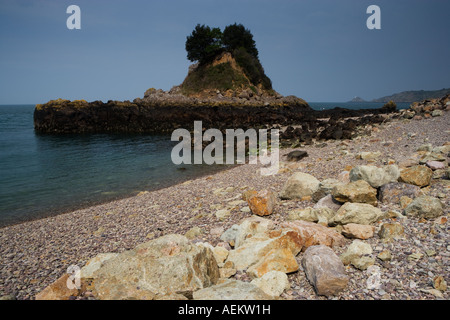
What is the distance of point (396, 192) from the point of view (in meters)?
5.55

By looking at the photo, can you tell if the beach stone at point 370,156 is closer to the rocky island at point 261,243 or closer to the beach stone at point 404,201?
the rocky island at point 261,243

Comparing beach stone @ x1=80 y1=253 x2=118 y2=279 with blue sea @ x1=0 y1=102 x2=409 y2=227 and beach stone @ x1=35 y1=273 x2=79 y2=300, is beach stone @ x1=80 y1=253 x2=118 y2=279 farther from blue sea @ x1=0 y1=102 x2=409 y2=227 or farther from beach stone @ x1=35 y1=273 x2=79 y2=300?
blue sea @ x1=0 y1=102 x2=409 y2=227

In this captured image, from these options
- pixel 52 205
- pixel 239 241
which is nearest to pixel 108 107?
pixel 52 205

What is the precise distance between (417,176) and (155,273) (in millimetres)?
6043

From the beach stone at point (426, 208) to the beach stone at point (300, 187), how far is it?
231 centimetres

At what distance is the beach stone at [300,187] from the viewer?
22.7 feet

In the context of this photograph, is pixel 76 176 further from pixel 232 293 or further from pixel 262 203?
pixel 232 293

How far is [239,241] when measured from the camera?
4.77 m

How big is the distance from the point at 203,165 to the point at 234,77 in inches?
1972

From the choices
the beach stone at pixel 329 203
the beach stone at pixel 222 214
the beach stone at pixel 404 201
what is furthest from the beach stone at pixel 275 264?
the beach stone at pixel 404 201

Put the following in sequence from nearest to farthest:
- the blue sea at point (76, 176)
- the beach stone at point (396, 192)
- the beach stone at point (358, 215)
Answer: the beach stone at point (358, 215) → the beach stone at point (396, 192) → the blue sea at point (76, 176)

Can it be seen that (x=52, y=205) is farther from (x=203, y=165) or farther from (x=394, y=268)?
(x=394, y=268)

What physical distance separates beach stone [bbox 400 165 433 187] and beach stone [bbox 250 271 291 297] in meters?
4.39
